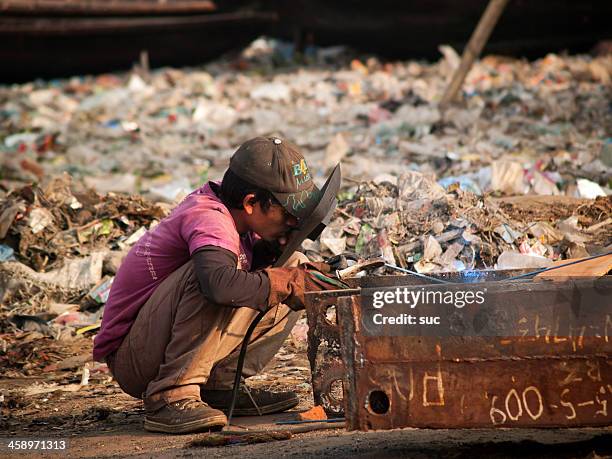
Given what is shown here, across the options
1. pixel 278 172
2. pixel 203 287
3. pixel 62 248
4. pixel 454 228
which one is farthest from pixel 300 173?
pixel 62 248

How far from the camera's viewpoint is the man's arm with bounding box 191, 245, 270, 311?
3.06 meters

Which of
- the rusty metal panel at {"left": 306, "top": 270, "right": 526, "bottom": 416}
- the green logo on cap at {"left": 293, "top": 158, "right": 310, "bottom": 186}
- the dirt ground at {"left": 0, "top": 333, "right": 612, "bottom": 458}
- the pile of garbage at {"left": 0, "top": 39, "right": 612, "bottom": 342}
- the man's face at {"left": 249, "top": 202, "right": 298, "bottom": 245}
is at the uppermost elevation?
the pile of garbage at {"left": 0, "top": 39, "right": 612, "bottom": 342}

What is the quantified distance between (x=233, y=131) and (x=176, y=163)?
1.37 metres

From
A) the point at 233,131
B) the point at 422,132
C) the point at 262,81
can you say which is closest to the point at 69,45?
the point at 262,81

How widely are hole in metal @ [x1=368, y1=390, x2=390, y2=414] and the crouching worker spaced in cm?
61

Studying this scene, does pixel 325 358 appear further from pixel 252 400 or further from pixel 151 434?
pixel 151 434

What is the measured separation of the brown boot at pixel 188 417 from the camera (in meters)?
3.35

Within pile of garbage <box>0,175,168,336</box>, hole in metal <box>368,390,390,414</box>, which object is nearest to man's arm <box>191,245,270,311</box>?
hole in metal <box>368,390,390,414</box>

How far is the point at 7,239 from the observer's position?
5.97m

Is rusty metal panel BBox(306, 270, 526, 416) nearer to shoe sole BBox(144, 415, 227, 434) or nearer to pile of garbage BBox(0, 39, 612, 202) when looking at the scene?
shoe sole BBox(144, 415, 227, 434)

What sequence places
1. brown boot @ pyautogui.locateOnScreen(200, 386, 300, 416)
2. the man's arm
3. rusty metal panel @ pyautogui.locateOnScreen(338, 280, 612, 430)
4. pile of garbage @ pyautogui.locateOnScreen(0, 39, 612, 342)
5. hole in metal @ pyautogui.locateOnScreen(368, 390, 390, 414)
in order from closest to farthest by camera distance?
rusty metal panel @ pyautogui.locateOnScreen(338, 280, 612, 430) → hole in metal @ pyautogui.locateOnScreen(368, 390, 390, 414) → the man's arm → brown boot @ pyautogui.locateOnScreen(200, 386, 300, 416) → pile of garbage @ pyautogui.locateOnScreen(0, 39, 612, 342)

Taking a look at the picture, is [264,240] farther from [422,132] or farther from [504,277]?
[422,132]

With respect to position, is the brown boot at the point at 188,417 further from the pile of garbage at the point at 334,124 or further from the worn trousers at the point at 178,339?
the pile of garbage at the point at 334,124

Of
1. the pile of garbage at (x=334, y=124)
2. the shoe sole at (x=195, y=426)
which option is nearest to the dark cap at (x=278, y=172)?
the shoe sole at (x=195, y=426)
